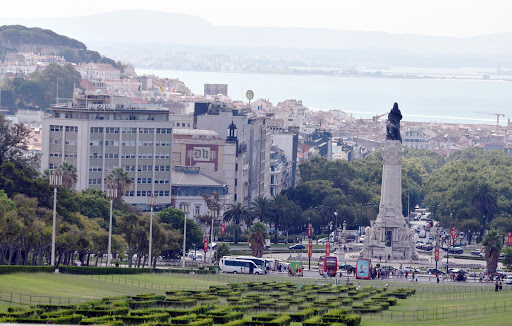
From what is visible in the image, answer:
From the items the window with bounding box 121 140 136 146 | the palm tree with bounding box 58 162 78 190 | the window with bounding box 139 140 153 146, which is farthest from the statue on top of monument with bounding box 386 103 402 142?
the palm tree with bounding box 58 162 78 190

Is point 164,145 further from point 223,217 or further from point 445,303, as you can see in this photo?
point 445,303

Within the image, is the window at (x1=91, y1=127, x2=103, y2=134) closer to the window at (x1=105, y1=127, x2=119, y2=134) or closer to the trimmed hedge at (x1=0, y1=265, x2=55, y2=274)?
the window at (x1=105, y1=127, x2=119, y2=134)

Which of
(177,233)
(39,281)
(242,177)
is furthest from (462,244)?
(39,281)

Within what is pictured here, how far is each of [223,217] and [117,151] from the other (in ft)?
42.0

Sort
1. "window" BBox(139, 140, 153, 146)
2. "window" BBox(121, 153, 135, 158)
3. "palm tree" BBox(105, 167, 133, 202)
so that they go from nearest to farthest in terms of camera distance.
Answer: "palm tree" BBox(105, 167, 133, 202) → "window" BBox(121, 153, 135, 158) → "window" BBox(139, 140, 153, 146)

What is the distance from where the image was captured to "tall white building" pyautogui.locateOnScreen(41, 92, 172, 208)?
5502 inches

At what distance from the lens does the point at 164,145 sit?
476 feet

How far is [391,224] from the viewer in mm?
130500

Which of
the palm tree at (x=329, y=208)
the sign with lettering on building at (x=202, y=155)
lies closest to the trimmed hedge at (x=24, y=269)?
the sign with lettering on building at (x=202, y=155)

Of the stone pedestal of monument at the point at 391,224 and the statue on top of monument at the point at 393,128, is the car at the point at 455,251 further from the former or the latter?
the statue on top of monument at the point at 393,128

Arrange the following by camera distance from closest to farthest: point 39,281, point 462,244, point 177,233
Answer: point 39,281 < point 177,233 < point 462,244

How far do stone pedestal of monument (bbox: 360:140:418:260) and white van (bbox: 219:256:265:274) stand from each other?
90.1 ft

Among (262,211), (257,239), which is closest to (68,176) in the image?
(257,239)

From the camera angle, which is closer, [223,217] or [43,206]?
[43,206]
